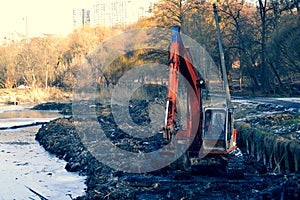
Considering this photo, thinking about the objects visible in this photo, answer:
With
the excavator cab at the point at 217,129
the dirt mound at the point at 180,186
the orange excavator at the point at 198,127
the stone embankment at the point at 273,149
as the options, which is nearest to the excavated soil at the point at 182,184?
the dirt mound at the point at 180,186

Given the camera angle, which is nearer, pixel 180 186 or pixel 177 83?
pixel 180 186

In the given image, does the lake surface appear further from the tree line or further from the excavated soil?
the tree line

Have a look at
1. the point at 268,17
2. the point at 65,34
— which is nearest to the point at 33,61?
the point at 65,34

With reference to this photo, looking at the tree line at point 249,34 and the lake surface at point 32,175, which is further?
the tree line at point 249,34

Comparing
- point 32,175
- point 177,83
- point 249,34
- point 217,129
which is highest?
point 249,34

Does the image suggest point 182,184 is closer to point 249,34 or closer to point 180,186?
point 180,186

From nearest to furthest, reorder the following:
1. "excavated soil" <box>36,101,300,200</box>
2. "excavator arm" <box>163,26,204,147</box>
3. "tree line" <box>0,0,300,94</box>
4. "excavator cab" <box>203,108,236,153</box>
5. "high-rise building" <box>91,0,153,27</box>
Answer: "excavated soil" <box>36,101,300,200</box>
"excavator arm" <box>163,26,204,147</box>
"excavator cab" <box>203,108,236,153</box>
"tree line" <box>0,0,300,94</box>
"high-rise building" <box>91,0,153,27</box>

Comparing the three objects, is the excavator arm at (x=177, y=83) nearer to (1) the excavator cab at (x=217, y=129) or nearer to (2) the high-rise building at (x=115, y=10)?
(1) the excavator cab at (x=217, y=129)

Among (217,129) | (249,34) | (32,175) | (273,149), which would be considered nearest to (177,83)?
(217,129)

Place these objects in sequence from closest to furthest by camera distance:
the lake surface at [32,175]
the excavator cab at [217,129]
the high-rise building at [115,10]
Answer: the excavator cab at [217,129] → the lake surface at [32,175] → the high-rise building at [115,10]

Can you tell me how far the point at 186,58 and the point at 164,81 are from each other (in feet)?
117

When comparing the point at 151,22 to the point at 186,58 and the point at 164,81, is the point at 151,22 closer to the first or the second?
the point at 164,81

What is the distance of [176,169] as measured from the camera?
51.5 feet

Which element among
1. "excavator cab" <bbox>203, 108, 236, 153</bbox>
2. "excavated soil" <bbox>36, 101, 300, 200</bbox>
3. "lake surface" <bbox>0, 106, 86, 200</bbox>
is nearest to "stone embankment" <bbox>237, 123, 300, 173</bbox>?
"excavated soil" <bbox>36, 101, 300, 200</bbox>
